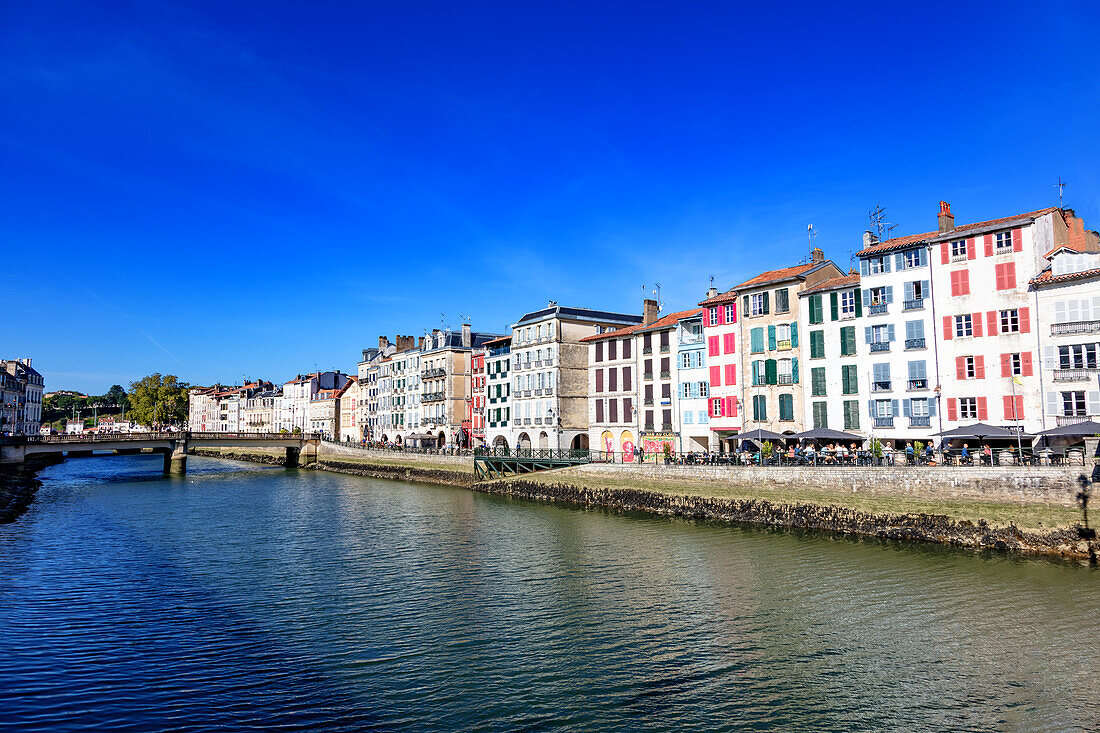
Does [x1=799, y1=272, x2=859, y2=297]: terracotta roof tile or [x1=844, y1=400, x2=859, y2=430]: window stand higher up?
[x1=799, y1=272, x2=859, y2=297]: terracotta roof tile

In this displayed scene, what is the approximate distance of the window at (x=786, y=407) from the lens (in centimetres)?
4684

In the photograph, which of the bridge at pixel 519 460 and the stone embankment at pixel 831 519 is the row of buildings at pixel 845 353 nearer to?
the bridge at pixel 519 460

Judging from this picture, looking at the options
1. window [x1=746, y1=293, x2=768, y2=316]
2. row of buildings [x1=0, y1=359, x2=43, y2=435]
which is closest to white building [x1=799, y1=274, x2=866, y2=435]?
window [x1=746, y1=293, x2=768, y2=316]

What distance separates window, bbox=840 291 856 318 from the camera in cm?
4391

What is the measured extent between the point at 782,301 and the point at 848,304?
4778 mm

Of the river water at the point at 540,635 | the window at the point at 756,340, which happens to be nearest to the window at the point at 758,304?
the window at the point at 756,340

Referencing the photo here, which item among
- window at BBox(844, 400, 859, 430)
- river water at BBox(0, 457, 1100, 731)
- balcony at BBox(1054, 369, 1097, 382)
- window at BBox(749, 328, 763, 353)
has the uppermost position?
window at BBox(749, 328, 763, 353)

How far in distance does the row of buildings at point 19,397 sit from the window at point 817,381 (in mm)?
102706

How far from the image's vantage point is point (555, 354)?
65875mm

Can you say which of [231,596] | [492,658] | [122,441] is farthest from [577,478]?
[122,441]

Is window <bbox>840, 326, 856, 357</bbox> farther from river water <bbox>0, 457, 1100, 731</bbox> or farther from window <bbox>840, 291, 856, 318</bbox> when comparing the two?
river water <bbox>0, 457, 1100, 731</bbox>

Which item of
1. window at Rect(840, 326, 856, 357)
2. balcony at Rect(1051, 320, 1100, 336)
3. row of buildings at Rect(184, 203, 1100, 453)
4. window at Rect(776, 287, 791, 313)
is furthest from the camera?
window at Rect(776, 287, 791, 313)

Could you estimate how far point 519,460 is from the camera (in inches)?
2311

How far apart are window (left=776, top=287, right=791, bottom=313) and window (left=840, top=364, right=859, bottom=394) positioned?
5993mm
